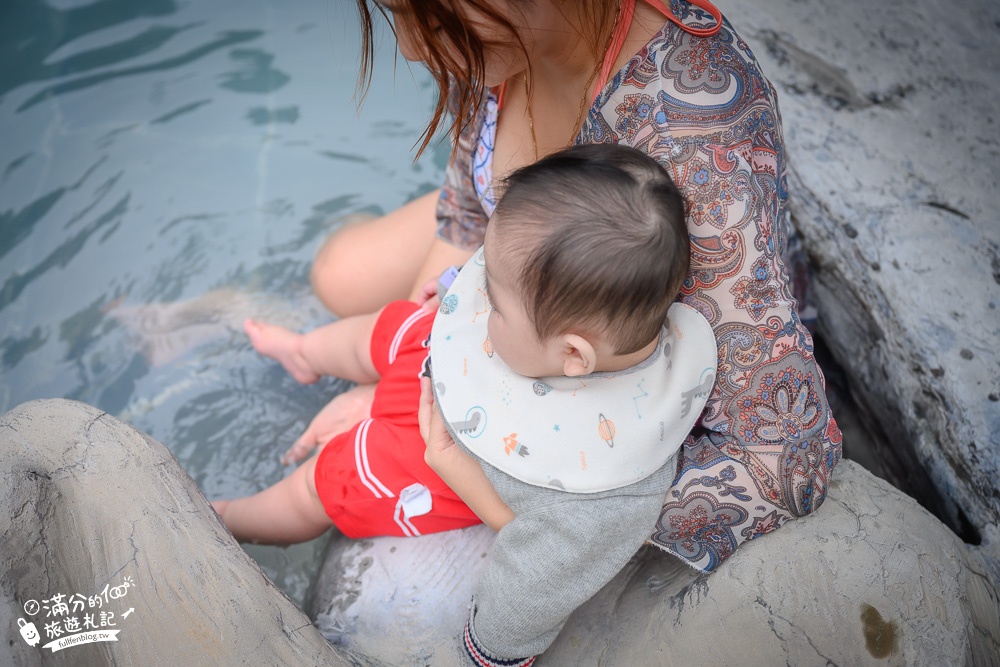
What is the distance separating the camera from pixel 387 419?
185 cm

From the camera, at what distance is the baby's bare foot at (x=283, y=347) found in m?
2.49

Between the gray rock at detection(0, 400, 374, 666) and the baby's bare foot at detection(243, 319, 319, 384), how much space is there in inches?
36.7

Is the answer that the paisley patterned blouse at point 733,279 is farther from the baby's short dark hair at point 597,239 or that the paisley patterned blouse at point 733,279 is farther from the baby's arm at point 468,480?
the baby's arm at point 468,480

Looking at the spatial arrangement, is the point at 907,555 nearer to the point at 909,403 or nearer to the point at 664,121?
the point at 909,403

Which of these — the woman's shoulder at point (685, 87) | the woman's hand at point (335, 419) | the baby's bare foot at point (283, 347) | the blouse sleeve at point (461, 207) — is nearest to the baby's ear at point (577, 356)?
the woman's shoulder at point (685, 87)

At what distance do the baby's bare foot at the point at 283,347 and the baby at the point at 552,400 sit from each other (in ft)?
2.48

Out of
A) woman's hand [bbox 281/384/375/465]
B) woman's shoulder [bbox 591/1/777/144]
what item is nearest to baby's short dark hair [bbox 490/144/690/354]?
woman's shoulder [bbox 591/1/777/144]

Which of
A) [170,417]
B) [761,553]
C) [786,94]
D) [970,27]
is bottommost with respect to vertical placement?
[170,417]

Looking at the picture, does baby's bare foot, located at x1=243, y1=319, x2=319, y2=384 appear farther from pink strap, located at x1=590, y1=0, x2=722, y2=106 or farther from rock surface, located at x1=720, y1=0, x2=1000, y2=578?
rock surface, located at x1=720, y1=0, x2=1000, y2=578

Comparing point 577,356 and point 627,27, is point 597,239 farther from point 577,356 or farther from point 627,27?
point 627,27

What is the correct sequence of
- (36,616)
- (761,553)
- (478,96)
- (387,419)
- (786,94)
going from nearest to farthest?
(36,616) < (761,553) < (478,96) < (387,419) < (786,94)

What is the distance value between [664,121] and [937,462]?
3.74 feet

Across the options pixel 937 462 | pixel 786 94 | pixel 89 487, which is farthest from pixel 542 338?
pixel 786 94

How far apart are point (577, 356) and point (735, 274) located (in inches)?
12.9
